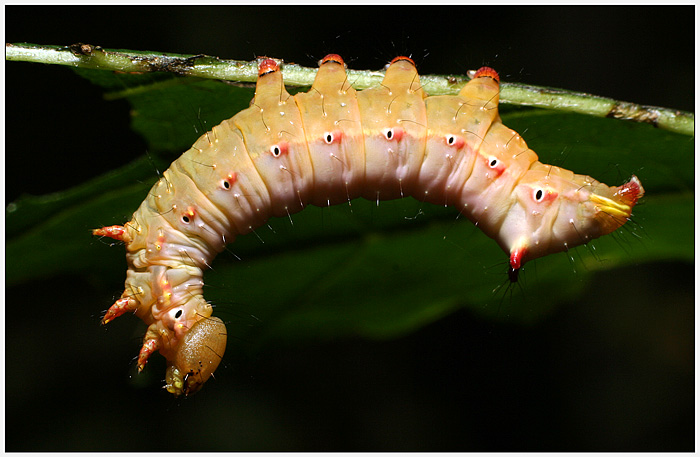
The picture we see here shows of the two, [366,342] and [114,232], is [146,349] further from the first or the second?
[366,342]

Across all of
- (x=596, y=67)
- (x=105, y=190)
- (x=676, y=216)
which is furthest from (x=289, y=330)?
(x=596, y=67)

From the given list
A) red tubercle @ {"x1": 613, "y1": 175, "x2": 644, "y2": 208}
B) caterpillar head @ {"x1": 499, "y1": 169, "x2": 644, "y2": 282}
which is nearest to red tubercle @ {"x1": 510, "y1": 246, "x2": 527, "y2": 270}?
caterpillar head @ {"x1": 499, "y1": 169, "x2": 644, "y2": 282}

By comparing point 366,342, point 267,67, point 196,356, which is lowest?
point 366,342

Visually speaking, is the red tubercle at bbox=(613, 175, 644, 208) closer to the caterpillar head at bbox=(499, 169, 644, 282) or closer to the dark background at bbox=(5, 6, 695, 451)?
the caterpillar head at bbox=(499, 169, 644, 282)

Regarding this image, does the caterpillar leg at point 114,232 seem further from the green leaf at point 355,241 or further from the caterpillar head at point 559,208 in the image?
the caterpillar head at point 559,208

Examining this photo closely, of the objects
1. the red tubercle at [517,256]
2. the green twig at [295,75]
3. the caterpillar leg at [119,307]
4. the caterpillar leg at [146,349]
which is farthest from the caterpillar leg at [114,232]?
the red tubercle at [517,256]

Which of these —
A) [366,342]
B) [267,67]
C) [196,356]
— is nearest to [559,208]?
[267,67]

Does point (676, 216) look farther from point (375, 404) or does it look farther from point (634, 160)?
point (375, 404)
